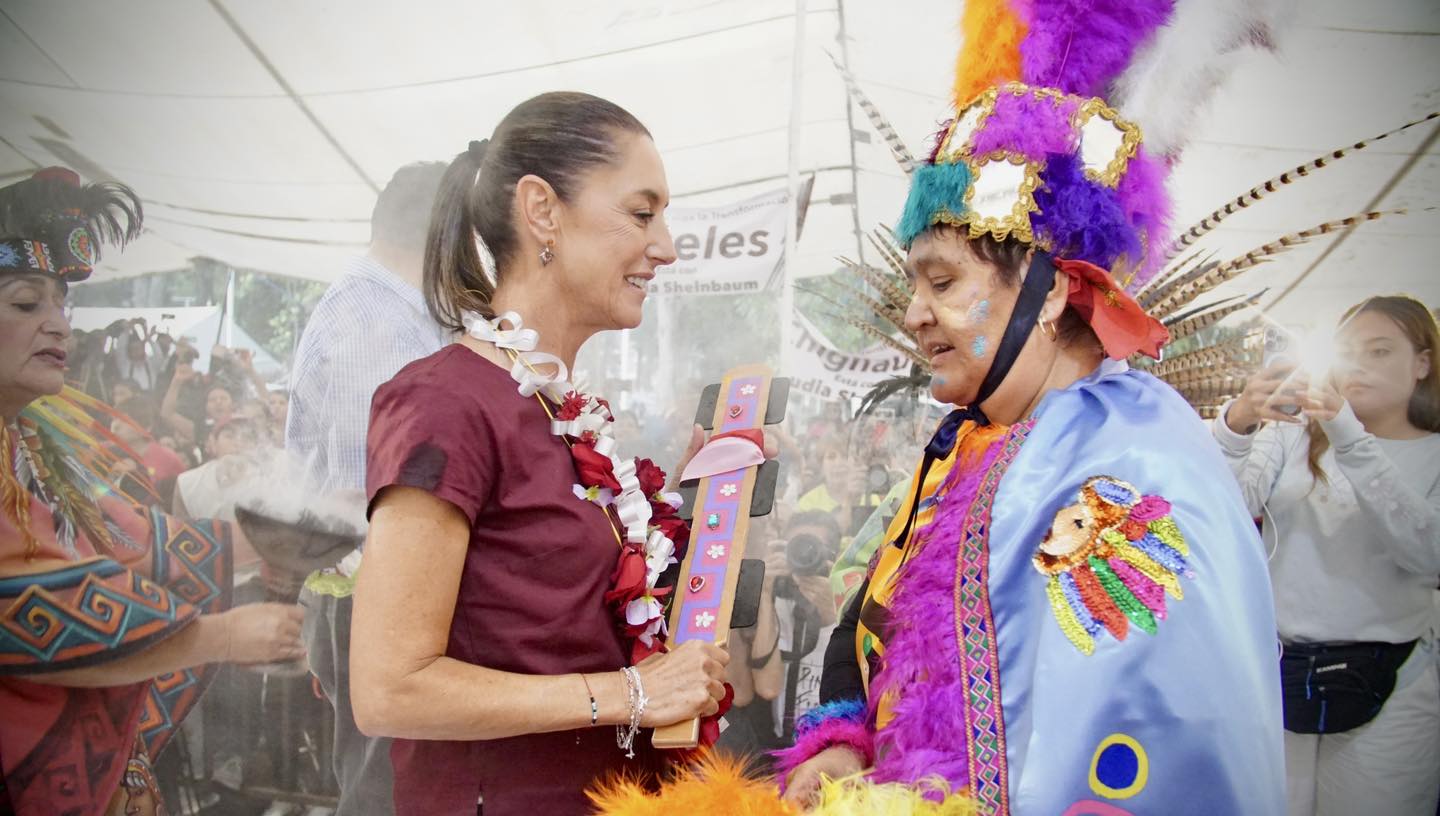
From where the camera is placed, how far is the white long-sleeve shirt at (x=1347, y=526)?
2.83 m

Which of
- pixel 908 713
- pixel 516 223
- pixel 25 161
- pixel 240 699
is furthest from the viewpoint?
pixel 240 699

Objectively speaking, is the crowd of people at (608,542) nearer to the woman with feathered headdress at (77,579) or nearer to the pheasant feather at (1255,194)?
the woman with feathered headdress at (77,579)

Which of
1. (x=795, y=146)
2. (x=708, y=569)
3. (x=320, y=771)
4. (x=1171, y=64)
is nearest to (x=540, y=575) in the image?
(x=708, y=569)

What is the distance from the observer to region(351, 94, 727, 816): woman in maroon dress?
1.50 m

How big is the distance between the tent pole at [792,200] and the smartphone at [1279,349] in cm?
169

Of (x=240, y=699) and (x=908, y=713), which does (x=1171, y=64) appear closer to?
(x=908, y=713)

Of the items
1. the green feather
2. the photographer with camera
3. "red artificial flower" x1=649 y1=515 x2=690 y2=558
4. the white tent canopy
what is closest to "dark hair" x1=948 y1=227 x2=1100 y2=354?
the green feather

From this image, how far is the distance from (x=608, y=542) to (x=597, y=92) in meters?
2.31

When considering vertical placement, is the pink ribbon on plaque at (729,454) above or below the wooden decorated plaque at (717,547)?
above

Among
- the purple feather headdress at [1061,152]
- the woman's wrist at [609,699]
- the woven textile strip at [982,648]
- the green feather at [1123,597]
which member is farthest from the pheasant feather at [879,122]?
the woman's wrist at [609,699]

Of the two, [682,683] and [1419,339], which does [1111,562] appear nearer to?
[682,683]

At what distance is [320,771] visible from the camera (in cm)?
326

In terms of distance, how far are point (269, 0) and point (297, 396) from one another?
55.0 inches

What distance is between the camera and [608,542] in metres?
1.76
